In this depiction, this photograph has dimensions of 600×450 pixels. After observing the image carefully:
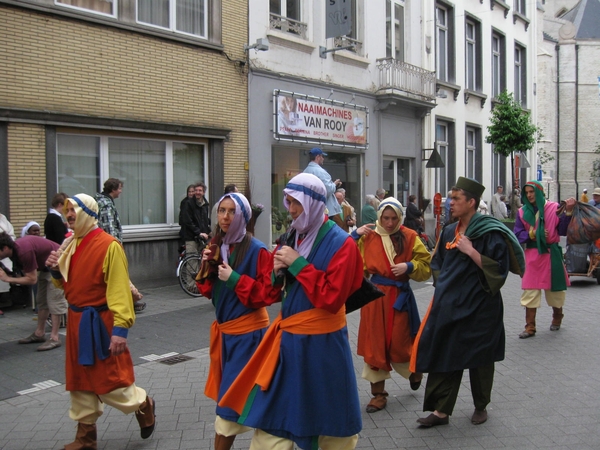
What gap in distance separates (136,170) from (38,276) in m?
4.40

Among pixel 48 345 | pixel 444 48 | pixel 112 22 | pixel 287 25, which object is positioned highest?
pixel 444 48

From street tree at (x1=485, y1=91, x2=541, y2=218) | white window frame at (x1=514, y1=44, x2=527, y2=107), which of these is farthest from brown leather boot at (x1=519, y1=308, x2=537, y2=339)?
white window frame at (x1=514, y1=44, x2=527, y2=107)

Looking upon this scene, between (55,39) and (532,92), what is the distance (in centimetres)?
2428

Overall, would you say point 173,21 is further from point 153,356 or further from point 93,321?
point 93,321

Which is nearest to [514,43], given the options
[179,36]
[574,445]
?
[179,36]

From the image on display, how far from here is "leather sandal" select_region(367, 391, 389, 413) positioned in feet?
17.2

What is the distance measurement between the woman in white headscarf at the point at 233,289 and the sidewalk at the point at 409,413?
93 centimetres

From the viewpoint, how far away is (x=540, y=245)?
8180 millimetres

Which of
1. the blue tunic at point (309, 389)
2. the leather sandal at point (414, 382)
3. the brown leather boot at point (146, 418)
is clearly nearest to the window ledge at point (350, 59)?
the leather sandal at point (414, 382)

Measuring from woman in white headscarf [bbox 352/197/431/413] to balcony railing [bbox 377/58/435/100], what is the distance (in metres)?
12.8

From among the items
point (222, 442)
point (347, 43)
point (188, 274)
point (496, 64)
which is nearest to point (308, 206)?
point (222, 442)

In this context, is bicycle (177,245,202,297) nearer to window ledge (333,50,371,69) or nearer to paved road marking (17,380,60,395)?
paved road marking (17,380,60,395)

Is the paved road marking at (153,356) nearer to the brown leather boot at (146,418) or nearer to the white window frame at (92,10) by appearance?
the brown leather boot at (146,418)

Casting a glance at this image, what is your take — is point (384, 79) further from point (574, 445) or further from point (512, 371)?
point (574, 445)
